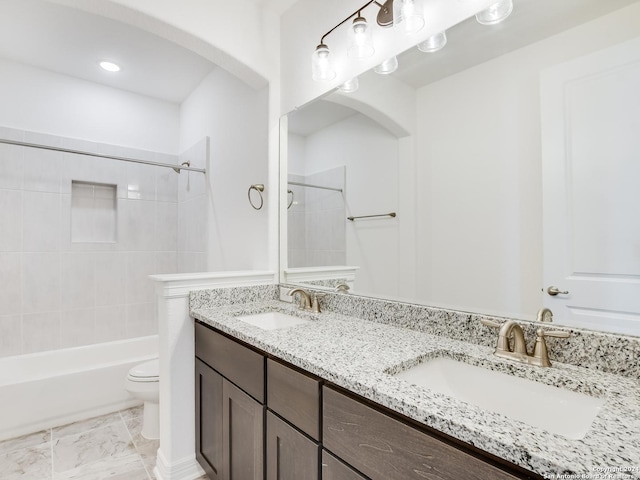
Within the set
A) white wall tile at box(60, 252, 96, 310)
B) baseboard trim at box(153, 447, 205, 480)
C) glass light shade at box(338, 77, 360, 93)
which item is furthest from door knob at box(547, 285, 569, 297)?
white wall tile at box(60, 252, 96, 310)

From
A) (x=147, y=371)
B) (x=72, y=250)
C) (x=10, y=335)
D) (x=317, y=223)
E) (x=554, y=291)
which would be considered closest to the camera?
(x=554, y=291)

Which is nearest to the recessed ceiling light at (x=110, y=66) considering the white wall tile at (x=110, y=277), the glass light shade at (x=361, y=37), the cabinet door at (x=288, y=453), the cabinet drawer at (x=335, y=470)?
the white wall tile at (x=110, y=277)

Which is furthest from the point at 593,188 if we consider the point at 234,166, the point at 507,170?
the point at 234,166

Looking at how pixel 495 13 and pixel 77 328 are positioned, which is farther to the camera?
pixel 77 328

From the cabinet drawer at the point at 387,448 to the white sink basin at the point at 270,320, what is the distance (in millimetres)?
793

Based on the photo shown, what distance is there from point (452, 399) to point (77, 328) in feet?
10.2

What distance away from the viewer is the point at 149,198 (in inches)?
125

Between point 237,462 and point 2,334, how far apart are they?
233cm

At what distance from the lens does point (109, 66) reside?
264 cm

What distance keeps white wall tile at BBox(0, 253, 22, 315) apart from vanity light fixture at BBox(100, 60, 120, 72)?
1575mm

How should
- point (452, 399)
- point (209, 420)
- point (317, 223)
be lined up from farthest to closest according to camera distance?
point (317, 223) < point (209, 420) < point (452, 399)

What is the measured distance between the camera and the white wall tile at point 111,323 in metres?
2.91

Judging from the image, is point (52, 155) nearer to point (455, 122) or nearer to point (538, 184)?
point (455, 122)

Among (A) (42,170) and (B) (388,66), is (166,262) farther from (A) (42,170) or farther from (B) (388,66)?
(B) (388,66)
